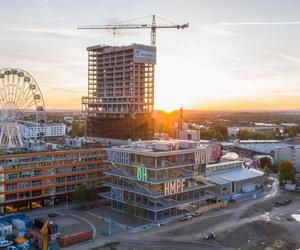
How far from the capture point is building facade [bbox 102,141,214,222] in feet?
247

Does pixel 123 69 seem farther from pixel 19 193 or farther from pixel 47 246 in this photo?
pixel 47 246

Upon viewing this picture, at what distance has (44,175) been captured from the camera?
8662cm

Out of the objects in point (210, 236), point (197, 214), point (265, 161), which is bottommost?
point (210, 236)

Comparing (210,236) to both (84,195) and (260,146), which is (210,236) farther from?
(260,146)

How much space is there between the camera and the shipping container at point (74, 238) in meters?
62.6

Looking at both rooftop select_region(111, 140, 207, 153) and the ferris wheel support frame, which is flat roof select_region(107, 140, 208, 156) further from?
the ferris wheel support frame

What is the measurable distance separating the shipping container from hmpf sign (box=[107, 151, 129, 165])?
19.1 metres

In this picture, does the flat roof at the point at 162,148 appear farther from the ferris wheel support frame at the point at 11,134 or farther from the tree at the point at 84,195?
the ferris wheel support frame at the point at 11,134

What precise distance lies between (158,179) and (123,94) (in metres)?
58.3

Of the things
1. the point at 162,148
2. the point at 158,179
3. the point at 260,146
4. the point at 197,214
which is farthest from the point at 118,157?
the point at 260,146

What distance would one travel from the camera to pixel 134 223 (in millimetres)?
74375

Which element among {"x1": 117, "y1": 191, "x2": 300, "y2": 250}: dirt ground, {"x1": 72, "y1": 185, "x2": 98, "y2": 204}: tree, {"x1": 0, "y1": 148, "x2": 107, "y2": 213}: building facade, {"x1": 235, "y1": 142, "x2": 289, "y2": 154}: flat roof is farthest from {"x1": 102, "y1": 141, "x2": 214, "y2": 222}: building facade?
{"x1": 235, "y1": 142, "x2": 289, "y2": 154}: flat roof

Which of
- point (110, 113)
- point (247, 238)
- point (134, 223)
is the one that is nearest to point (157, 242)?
point (134, 223)

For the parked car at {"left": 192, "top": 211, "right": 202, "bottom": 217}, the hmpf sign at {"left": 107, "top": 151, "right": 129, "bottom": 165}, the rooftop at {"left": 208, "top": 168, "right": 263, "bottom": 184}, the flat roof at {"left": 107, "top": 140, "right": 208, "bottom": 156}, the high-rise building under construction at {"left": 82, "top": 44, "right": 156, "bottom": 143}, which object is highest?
the high-rise building under construction at {"left": 82, "top": 44, "right": 156, "bottom": 143}
